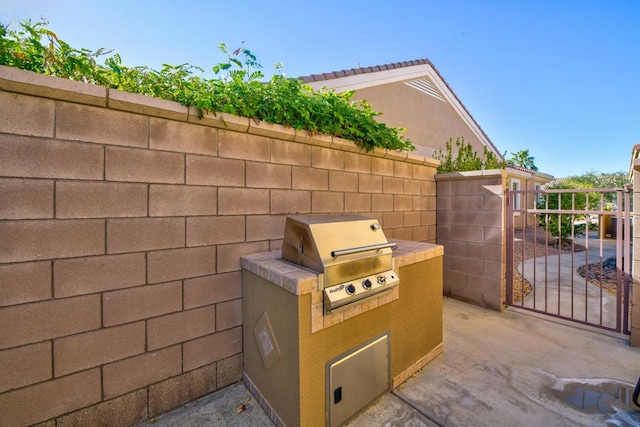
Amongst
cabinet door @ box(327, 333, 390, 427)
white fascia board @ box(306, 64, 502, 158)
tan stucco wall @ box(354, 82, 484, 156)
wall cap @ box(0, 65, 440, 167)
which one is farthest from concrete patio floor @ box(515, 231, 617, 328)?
white fascia board @ box(306, 64, 502, 158)

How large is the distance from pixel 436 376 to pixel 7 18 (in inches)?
180

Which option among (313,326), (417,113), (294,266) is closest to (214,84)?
(294,266)

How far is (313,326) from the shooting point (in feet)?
5.74

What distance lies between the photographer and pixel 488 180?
4172 millimetres

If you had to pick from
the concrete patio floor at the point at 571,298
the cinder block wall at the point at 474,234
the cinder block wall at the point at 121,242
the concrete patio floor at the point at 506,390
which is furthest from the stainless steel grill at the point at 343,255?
the concrete patio floor at the point at 571,298

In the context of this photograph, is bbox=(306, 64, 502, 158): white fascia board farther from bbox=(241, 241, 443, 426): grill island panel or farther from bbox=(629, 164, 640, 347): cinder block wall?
bbox=(629, 164, 640, 347): cinder block wall

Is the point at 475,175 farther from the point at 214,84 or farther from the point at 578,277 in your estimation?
the point at 578,277

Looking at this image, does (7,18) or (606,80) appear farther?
(606,80)

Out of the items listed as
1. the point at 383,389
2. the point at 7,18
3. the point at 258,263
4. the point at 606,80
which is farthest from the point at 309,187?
the point at 606,80

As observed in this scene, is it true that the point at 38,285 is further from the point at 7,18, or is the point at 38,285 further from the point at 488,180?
the point at 488,180

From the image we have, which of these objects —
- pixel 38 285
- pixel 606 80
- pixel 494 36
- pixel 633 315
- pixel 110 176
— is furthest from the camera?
pixel 606 80

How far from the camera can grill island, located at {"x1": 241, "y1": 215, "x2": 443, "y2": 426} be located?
5.74 feet

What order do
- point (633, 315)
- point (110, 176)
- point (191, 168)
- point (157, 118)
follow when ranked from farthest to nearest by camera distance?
point (633, 315) < point (191, 168) < point (157, 118) < point (110, 176)

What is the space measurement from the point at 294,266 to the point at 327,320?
484 mm
